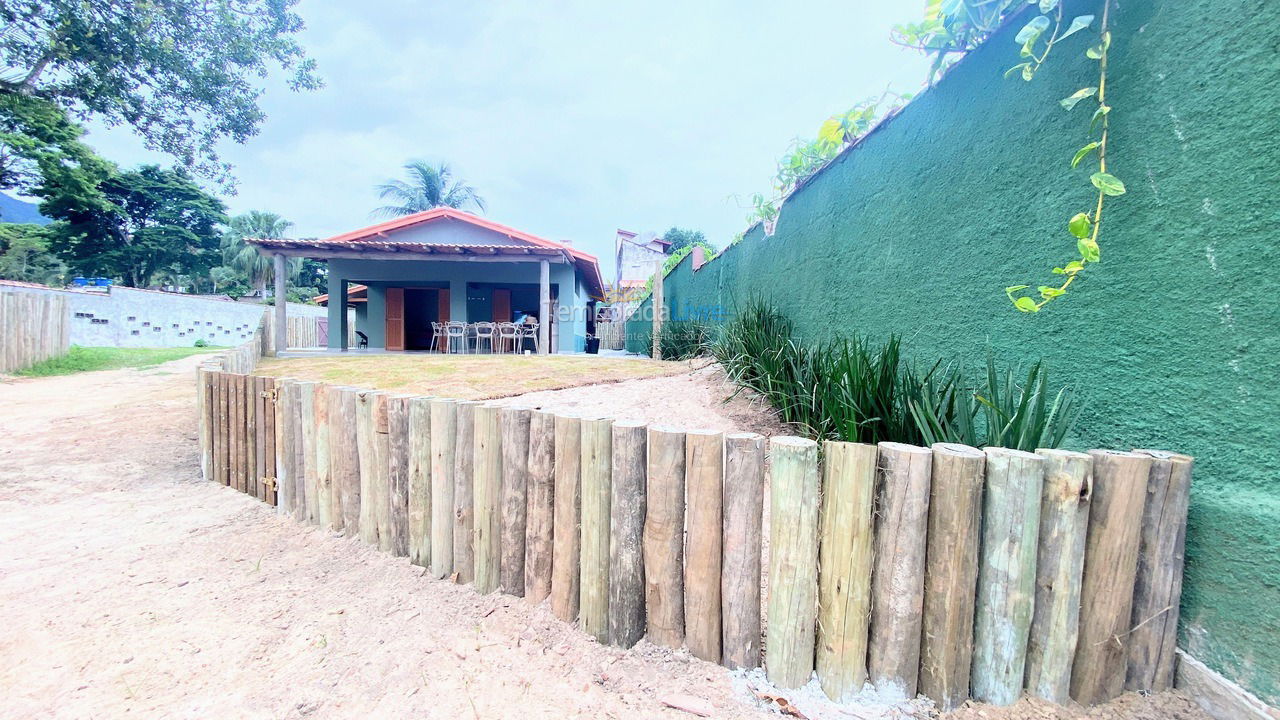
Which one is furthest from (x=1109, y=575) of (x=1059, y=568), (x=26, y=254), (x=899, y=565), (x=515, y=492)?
(x=26, y=254)

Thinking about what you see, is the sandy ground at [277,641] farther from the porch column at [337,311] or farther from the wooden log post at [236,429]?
the porch column at [337,311]

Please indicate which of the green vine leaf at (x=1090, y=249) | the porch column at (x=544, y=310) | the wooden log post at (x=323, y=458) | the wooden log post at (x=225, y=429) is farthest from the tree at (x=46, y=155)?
the green vine leaf at (x=1090, y=249)

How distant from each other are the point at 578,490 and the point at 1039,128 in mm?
2454

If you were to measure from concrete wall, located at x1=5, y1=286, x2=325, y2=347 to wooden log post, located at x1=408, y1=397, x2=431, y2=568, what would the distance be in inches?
845

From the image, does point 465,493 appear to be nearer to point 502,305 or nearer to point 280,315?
point 280,315

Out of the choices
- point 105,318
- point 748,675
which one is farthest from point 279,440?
point 105,318

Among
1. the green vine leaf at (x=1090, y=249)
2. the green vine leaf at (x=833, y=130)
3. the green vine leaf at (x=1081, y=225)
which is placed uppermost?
the green vine leaf at (x=833, y=130)

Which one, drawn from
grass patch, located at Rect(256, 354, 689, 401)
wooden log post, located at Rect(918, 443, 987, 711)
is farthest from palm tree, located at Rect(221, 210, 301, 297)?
wooden log post, located at Rect(918, 443, 987, 711)

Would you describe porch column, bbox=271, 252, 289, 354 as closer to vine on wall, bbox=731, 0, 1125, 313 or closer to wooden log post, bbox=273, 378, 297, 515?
wooden log post, bbox=273, 378, 297, 515

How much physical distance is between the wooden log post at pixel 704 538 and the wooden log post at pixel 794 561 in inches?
7.2

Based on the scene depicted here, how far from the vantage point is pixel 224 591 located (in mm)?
2271

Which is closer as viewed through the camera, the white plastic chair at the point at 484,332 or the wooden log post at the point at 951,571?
the wooden log post at the point at 951,571

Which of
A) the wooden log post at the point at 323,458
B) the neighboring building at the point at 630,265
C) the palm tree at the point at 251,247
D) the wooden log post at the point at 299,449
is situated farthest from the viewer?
the palm tree at the point at 251,247

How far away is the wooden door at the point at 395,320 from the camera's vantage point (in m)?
16.3
